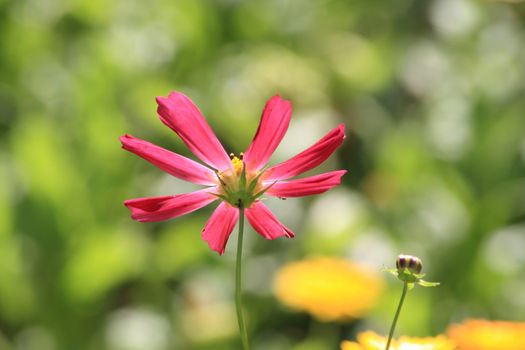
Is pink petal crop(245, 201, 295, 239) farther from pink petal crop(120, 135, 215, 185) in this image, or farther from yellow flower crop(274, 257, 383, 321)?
yellow flower crop(274, 257, 383, 321)

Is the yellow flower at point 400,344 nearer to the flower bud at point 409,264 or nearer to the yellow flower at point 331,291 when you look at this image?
the flower bud at point 409,264

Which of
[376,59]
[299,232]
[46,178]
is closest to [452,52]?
[376,59]

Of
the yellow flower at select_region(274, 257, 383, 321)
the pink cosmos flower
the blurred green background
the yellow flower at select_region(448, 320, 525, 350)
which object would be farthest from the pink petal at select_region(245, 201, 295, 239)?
the blurred green background

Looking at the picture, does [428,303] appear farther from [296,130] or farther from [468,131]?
[296,130]

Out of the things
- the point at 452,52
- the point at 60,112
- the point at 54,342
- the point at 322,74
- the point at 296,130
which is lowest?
the point at 54,342

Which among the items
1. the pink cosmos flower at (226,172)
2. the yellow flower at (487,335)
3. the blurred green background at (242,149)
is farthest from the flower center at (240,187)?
the blurred green background at (242,149)

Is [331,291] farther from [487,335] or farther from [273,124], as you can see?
[273,124]
